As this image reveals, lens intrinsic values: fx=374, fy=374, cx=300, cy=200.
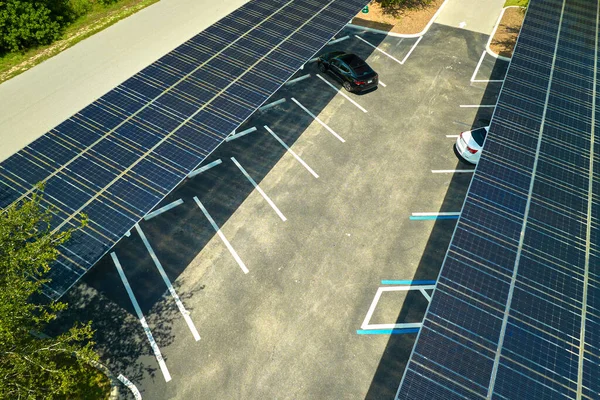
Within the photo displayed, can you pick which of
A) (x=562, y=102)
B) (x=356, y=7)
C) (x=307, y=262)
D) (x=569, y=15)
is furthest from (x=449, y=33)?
(x=307, y=262)

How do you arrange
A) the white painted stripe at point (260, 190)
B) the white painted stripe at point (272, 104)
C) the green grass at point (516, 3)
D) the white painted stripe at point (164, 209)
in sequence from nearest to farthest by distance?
the white painted stripe at point (164, 209)
the white painted stripe at point (260, 190)
the white painted stripe at point (272, 104)
the green grass at point (516, 3)

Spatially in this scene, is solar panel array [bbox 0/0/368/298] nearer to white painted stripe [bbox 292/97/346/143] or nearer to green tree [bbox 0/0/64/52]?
white painted stripe [bbox 292/97/346/143]

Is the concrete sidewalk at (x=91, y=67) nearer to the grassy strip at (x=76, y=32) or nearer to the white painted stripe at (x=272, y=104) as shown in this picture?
the grassy strip at (x=76, y=32)

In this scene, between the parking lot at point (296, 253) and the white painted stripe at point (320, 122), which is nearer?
the parking lot at point (296, 253)

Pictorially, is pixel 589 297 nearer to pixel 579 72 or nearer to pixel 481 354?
pixel 481 354

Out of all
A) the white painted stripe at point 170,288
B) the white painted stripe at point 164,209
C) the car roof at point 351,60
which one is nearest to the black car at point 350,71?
the car roof at point 351,60

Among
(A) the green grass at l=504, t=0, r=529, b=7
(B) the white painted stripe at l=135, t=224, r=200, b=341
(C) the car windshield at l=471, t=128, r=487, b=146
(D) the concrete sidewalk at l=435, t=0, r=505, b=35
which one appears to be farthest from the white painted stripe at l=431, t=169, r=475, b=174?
(A) the green grass at l=504, t=0, r=529, b=7

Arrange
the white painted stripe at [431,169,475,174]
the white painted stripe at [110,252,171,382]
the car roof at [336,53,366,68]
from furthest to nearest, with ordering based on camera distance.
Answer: the car roof at [336,53,366,68]
the white painted stripe at [431,169,475,174]
the white painted stripe at [110,252,171,382]

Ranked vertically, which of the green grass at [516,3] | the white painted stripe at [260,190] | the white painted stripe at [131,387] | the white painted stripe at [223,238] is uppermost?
the green grass at [516,3]
